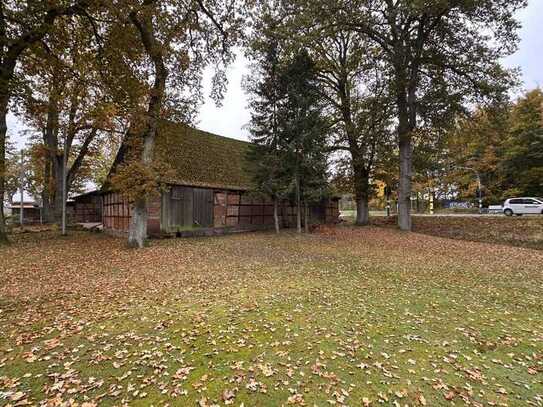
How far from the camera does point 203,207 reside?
1800cm

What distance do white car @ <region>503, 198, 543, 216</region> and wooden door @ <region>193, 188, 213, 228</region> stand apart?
25697 mm

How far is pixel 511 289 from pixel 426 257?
396 cm

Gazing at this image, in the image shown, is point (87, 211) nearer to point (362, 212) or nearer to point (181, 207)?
point (181, 207)

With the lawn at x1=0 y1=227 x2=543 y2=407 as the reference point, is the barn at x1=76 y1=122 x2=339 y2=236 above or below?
above

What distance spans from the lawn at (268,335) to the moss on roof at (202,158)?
8.52m

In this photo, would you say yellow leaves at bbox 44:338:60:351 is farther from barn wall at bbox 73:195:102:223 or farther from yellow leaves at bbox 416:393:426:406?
barn wall at bbox 73:195:102:223

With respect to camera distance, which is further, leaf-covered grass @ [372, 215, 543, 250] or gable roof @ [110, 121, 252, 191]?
leaf-covered grass @ [372, 215, 543, 250]

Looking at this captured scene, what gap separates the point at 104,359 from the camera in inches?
154

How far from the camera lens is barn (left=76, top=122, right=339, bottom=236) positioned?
53.6 ft

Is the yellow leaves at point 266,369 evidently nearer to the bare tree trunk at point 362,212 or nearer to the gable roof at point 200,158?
the gable roof at point 200,158

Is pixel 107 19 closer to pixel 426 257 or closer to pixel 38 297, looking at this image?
pixel 38 297

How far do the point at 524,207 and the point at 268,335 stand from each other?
28.6m

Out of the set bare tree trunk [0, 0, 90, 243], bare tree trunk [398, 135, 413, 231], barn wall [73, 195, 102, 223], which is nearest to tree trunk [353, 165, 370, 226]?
bare tree trunk [398, 135, 413, 231]

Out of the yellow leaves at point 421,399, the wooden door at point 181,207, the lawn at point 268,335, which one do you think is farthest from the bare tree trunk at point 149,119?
the yellow leaves at point 421,399
